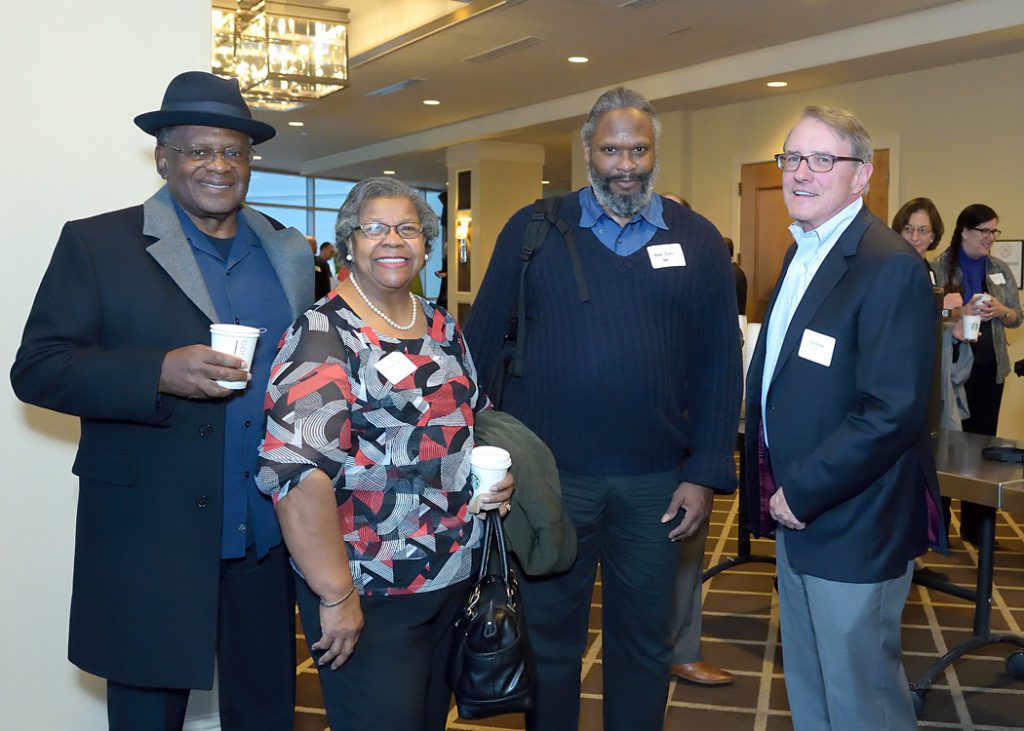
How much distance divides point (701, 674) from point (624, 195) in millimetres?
2010

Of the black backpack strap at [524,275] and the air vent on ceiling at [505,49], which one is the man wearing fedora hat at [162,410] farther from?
the air vent on ceiling at [505,49]

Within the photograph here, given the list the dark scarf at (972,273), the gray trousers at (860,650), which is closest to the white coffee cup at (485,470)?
the gray trousers at (860,650)

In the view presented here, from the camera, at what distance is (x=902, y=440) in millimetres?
2064

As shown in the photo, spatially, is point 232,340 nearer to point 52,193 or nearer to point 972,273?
point 52,193

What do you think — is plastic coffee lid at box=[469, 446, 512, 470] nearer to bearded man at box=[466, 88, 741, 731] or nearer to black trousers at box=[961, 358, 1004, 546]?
bearded man at box=[466, 88, 741, 731]

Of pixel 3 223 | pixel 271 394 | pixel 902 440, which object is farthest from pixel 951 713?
pixel 3 223

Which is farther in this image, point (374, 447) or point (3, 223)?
point (3, 223)

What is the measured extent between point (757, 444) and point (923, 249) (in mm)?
3194

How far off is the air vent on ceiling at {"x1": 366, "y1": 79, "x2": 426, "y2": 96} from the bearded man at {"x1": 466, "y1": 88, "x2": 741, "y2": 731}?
28.0 ft

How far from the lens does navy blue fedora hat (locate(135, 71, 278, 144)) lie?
79.4 inches

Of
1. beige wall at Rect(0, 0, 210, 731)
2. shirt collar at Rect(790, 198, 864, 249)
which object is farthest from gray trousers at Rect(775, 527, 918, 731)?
beige wall at Rect(0, 0, 210, 731)

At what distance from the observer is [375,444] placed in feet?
6.11

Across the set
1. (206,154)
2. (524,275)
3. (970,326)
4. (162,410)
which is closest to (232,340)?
(162,410)

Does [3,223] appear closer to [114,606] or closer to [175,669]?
[114,606]
